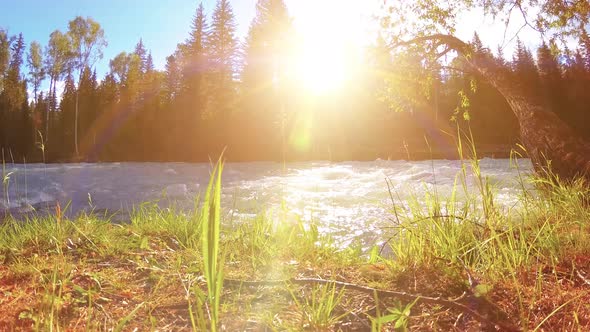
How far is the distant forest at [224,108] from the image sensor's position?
100 ft

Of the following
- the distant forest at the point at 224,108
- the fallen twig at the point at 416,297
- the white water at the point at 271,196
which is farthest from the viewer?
the distant forest at the point at 224,108

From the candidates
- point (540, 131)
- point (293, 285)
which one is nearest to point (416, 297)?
point (293, 285)

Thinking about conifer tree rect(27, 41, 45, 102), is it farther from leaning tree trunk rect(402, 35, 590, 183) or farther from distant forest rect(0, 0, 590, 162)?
leaning tree trunk rect(402, 35, 590, 183)

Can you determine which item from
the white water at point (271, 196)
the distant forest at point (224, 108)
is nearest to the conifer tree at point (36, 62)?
the distant forest at point (224, 108)

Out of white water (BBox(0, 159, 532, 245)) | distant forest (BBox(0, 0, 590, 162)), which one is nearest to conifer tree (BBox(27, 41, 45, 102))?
distant forest (BBox(0, 0, 590, 162))

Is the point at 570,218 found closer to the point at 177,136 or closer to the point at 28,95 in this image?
the point at 177,136

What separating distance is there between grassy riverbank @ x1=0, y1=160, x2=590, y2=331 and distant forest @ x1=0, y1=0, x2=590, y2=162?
20.8 meters

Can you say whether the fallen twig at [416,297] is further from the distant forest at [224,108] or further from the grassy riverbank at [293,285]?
the distant forest at [224,108]

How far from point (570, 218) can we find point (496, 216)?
1.51 meters

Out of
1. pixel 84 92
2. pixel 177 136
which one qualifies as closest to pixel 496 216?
pixel 177 136

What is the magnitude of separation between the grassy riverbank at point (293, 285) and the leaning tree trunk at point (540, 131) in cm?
270

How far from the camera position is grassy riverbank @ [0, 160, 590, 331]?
144 centimetres

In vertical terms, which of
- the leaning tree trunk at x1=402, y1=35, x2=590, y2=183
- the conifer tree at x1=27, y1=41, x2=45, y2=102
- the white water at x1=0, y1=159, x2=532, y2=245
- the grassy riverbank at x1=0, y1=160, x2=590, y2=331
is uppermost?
the conifer tree at x1=27, y1=41, x2=45, y2=102

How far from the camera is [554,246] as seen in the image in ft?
7.61
